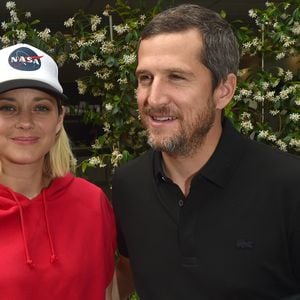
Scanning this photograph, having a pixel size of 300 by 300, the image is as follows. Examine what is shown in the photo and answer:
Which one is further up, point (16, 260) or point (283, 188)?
point (283, 188)

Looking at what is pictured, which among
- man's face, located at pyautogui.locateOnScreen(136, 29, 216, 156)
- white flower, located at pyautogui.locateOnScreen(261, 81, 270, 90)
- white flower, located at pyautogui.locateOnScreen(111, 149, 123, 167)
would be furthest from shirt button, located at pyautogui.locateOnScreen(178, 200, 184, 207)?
white flower, located at pyautogui.locateOnScreen(261, 81, 270, 90)

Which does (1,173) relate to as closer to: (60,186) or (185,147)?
(60,186)

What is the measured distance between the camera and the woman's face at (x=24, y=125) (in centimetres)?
154

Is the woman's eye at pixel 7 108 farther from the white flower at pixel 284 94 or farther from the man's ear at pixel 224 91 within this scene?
the white flower at pixel 284 94

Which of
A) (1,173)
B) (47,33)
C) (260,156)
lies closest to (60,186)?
(1,173)

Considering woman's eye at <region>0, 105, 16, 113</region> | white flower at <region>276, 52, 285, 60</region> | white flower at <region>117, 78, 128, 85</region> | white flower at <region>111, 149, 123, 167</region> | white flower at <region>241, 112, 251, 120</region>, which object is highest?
woman's eye at <region>0, 105, 16, 113</region>

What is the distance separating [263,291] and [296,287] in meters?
0.10

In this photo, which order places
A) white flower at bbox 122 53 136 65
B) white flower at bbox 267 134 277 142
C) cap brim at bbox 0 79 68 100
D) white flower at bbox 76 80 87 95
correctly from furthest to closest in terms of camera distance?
white flower at bbox 76 80 87 95 < white flower at bbox 267 134 277 142 < white flower at bbox 122 53 136 65 < cap brim at bbox 0 79 68 100

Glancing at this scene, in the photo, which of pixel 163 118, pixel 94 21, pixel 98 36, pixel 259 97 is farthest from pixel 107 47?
pixel 163 118

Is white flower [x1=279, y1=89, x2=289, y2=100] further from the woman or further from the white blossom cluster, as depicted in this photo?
the woman

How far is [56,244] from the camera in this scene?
5.10ft

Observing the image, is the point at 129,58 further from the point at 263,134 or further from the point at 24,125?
the point at 24,125

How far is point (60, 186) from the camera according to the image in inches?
66.2

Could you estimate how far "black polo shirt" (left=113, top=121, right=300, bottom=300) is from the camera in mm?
1386
